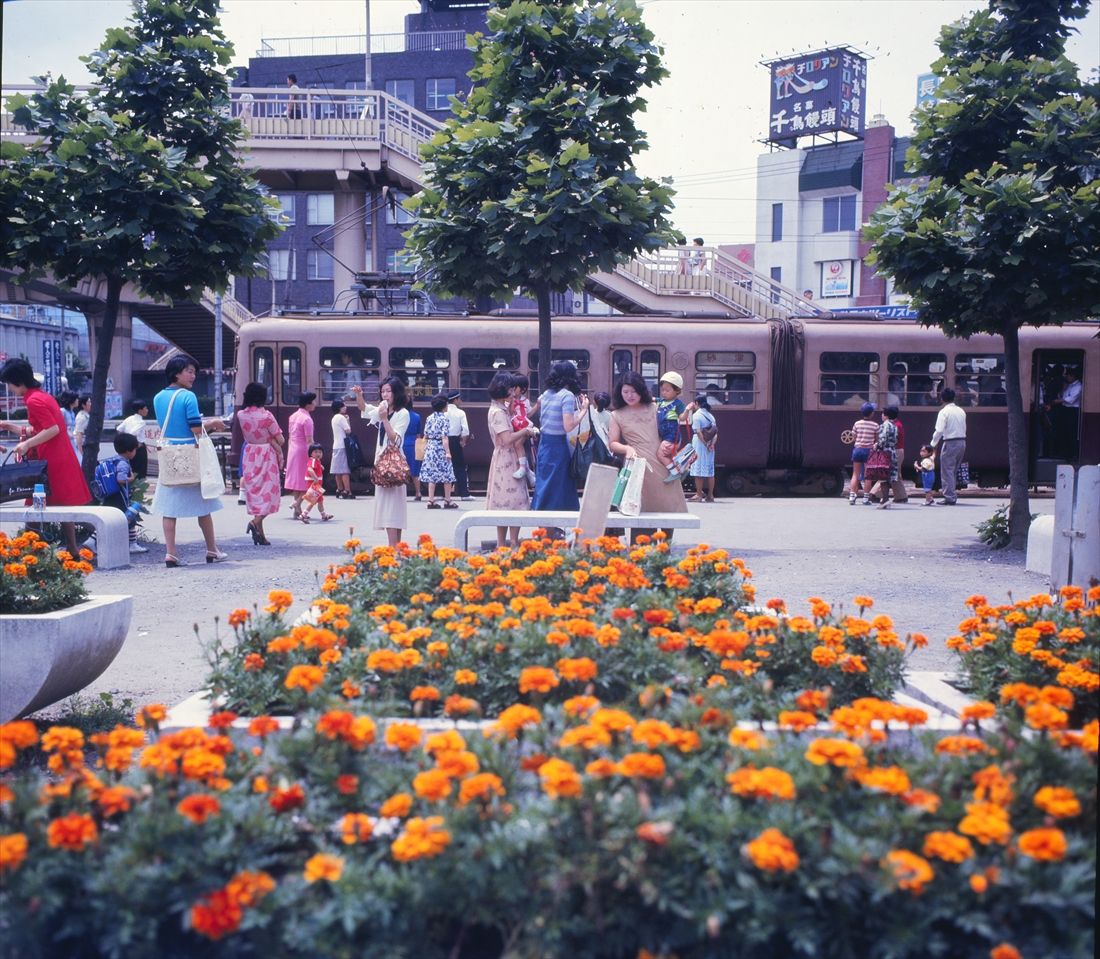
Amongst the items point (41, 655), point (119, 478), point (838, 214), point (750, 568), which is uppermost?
point (838, 214)

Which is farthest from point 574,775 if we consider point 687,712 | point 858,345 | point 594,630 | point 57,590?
point 858,345

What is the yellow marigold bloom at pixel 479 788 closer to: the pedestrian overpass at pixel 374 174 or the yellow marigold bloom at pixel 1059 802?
the yellow marigold bloom at pixel 1059 802

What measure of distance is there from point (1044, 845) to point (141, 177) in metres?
11.5

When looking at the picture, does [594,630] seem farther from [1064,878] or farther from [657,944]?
[1064,878]

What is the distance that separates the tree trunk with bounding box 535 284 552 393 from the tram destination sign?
43.8 metres

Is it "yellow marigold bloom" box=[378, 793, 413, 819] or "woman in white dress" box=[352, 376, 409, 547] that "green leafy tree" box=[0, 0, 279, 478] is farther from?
"yellow marigold bloom" box=[378, 793, 413, 819]

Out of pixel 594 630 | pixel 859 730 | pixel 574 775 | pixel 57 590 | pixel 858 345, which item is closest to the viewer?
pixel 574 775

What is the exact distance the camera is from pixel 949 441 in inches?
772

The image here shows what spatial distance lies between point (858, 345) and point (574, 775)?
20904 millimetres

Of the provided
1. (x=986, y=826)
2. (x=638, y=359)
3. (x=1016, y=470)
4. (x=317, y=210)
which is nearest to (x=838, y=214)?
(x=317, y=210)

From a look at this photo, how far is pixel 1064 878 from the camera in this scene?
2406 mm

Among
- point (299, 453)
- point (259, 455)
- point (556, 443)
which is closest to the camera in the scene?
point (556, 443)

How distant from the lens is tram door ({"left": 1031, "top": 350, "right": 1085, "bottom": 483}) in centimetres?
2245

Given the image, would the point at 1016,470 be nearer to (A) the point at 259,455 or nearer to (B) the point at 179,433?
(A) the point at 259,455
